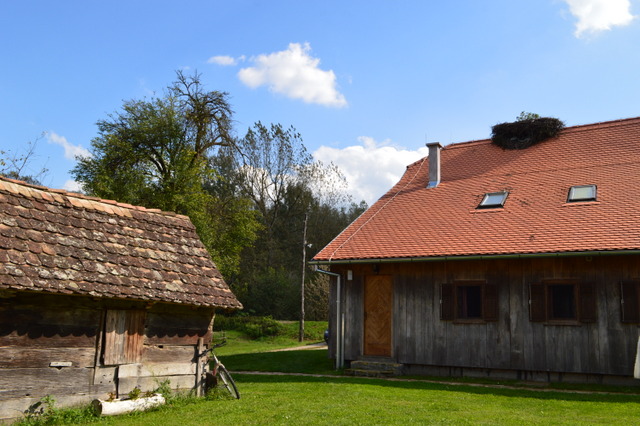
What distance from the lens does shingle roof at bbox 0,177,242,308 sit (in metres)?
8.50

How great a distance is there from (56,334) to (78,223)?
1.94 meters

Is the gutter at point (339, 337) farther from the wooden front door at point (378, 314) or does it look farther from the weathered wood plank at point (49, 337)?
the weathered wood plank at point (49, 337)

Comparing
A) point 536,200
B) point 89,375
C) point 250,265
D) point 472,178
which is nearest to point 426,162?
point 472,178

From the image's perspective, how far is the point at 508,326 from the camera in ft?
48.4

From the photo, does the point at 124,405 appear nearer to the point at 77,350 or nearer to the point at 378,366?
the point at 77,350

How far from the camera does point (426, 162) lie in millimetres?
21062

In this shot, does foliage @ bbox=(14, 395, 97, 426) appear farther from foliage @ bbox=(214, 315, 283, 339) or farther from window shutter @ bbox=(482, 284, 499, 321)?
foliage @ bbox=(214, 315, 283, 339)

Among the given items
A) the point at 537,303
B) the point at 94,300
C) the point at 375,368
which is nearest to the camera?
the point at 94,300

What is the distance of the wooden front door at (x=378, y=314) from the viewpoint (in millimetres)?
16344

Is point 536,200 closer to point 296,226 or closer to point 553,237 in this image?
point 553,237

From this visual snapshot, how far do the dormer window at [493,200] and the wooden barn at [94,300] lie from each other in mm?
8661

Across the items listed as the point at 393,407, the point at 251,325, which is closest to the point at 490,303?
the point at 393,407

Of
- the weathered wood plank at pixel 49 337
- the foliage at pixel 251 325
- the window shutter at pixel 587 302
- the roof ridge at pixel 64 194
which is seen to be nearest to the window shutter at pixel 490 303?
the window shutter at pixel 587 302

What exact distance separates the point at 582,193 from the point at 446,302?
470 cm
